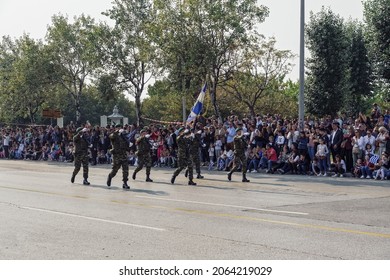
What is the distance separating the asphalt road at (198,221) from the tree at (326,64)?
784 inches

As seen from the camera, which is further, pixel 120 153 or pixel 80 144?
pixel 80 144

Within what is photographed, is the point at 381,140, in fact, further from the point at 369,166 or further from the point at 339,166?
the point at 339,166

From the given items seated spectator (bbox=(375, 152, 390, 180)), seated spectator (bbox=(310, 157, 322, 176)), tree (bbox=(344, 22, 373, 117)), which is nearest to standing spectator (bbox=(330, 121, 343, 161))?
seated spectator (bbox=(310, 157, 322, 176))

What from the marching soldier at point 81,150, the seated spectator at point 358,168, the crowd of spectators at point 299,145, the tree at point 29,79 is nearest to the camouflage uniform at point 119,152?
the marching soldier at point 81,150

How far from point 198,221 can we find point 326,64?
28.8m

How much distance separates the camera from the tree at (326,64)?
39.2m

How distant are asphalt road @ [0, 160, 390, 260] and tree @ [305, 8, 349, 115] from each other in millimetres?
19914

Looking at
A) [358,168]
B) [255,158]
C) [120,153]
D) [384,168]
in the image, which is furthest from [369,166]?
[120,153]

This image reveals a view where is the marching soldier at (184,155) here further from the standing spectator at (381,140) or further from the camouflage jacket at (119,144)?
the standing spectator at (381,140)

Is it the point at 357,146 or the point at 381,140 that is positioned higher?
the point at 381,140

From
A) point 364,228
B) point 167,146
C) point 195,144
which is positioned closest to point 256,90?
point 167,146

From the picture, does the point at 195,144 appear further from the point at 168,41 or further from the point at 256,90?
the point at 256,90

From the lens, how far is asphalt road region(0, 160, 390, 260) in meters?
9.06

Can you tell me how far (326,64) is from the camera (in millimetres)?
39125
